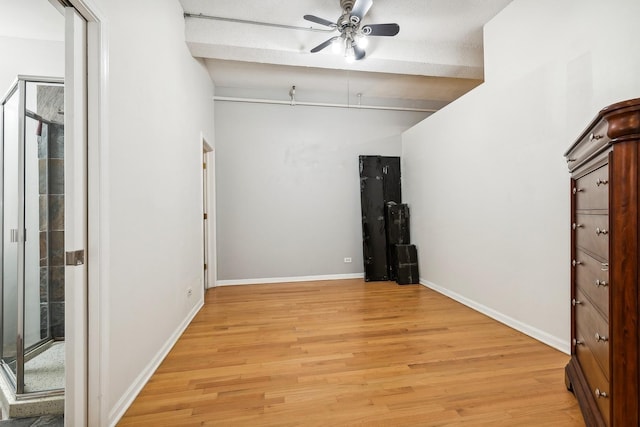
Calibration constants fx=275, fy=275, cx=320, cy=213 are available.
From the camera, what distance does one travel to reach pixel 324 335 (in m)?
2.47

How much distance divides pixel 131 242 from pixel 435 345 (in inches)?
92.5

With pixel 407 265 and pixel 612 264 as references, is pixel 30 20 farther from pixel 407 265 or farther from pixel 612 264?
pixel 407 265

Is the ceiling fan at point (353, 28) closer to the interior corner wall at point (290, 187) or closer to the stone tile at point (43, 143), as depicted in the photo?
the interior corner wall at point (290, 187)

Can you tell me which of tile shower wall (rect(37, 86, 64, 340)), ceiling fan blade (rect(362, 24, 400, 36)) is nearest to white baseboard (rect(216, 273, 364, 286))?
tile shower wall (rect(37, 86, 64, 340))

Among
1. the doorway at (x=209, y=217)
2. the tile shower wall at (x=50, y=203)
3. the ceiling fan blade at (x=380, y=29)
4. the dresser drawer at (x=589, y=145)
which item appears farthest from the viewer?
the doorway at (x=209, y=217)

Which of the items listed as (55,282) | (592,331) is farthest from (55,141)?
(592,331)

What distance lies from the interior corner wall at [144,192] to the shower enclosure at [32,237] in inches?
20.9

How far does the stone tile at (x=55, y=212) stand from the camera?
205cm

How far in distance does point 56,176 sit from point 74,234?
1.19m

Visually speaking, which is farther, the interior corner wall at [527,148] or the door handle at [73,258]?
the interior corner wall at [527,148]

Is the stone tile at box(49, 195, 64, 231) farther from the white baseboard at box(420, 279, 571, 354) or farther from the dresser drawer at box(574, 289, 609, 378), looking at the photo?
the white baseboard at box(420, 279, 571, 354)

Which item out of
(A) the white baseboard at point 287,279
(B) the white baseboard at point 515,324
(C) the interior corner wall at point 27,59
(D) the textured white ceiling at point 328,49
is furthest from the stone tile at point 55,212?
(B) the white baseboard at point 515,324

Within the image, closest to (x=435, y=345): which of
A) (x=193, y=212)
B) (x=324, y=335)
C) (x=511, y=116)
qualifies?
(x=324, y=335)

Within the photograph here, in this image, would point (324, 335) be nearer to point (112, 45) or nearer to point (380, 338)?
point (380, 338)
